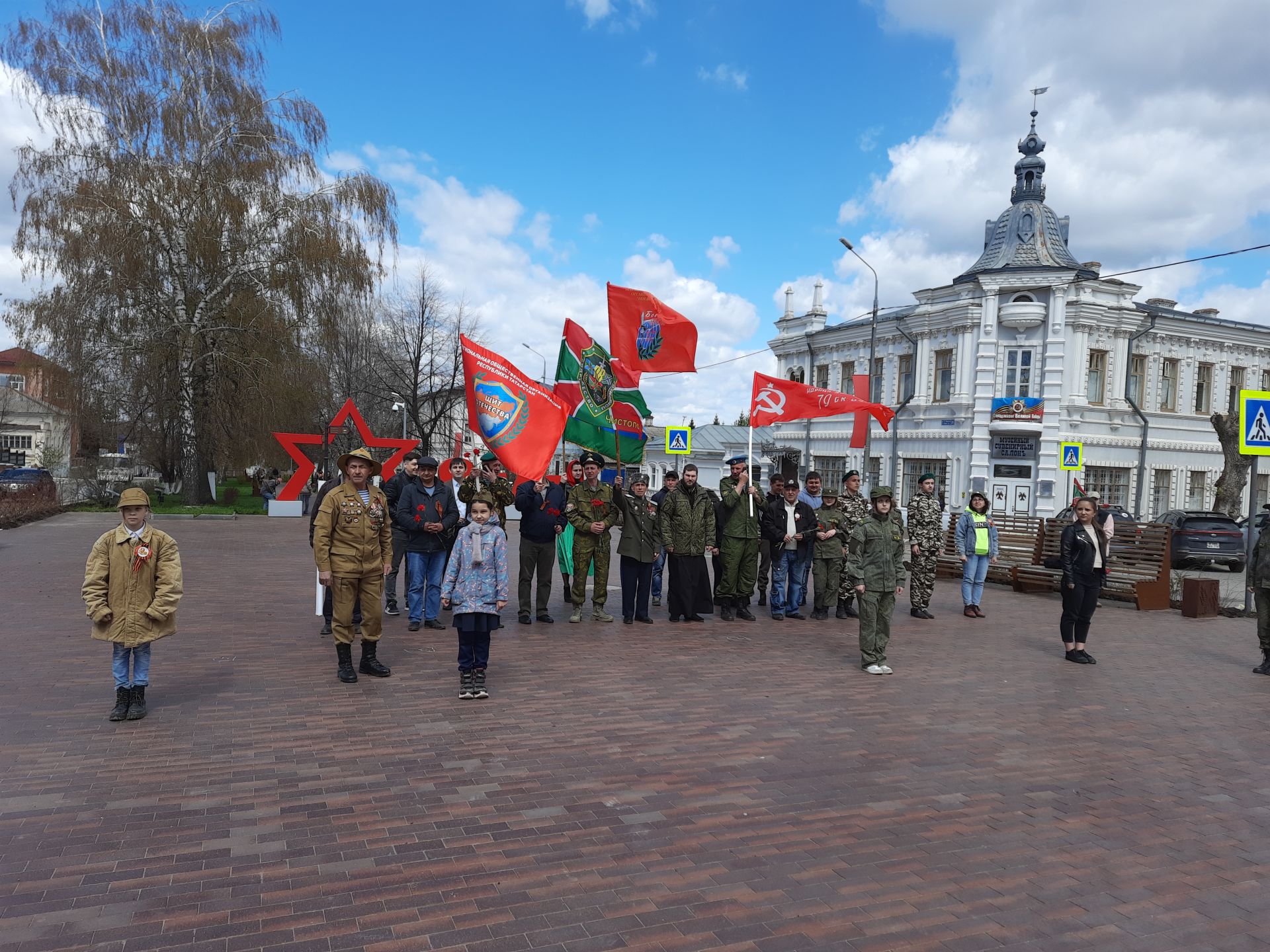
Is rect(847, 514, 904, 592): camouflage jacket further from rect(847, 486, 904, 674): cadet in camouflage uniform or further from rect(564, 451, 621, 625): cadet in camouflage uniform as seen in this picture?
rect(564, 451, 621, 625): cadet in camouflage uniform

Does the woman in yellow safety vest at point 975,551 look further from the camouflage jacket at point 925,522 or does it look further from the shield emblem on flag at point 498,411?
the shield emblem on flag at point 498,411

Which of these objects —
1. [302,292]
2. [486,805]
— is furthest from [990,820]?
[302,292]

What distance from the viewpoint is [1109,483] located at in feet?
108

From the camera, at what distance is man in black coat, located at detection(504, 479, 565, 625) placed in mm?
10078

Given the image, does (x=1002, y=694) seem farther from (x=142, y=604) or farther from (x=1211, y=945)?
(x=142, y=604)

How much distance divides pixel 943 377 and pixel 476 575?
30.9 m

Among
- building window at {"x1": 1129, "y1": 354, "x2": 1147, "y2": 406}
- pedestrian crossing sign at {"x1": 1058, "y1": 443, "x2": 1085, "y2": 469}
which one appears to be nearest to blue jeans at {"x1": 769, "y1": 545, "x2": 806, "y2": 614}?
pedestrian crossing sign at {"x1": 1058, "y1": 443, "x2": 1085, "y2": 469}

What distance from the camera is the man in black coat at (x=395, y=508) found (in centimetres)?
996

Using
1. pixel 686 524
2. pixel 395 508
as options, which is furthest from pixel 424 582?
pixel 686 524

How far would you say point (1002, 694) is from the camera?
7828 millimetres

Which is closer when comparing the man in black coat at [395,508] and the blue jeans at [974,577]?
the man in black coat at [395,508]

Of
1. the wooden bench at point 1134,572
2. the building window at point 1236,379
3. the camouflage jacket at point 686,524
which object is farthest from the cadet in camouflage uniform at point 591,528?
the building window at point 1236,379

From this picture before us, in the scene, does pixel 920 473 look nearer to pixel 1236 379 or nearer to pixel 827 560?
pixel 1236 379

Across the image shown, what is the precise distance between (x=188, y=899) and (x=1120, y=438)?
35.3m
